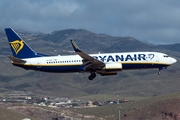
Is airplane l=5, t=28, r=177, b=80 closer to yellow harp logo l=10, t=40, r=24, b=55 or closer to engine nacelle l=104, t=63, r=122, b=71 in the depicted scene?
engine nacelle l=104, t=63, r=122, b=71

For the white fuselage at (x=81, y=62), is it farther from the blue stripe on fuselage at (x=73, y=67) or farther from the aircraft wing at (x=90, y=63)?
the aircraft wing at (x=90, y=63)

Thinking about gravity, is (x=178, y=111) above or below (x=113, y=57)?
below

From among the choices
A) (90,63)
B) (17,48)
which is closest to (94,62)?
(90,63)

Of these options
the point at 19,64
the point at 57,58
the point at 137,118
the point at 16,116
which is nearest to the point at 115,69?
the point at 57,58

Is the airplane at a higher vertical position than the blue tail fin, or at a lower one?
lower

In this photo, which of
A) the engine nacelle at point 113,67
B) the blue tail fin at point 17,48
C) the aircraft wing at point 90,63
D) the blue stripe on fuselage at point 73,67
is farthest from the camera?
the blue tail fin at point 17,48

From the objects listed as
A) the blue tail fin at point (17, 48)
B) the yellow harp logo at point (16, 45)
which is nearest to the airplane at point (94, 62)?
the blue tail fin at point (17, 48)

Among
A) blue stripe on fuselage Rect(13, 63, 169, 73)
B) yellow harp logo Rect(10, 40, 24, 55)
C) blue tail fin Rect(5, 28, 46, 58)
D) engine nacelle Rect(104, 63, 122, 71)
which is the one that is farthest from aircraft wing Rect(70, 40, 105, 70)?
yellow harp logo Rect(10, 40, 24, 55)

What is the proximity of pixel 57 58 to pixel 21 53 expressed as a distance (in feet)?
26.5

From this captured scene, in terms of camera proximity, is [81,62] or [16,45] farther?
[16,45]

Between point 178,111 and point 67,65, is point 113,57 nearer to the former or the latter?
point 67,65

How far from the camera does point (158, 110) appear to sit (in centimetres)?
19588

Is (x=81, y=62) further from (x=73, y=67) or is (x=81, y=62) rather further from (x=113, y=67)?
(x=113, y=67)

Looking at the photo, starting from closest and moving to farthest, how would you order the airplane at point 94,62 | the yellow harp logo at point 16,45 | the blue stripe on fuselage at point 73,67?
Answer: the airplane at point 94,62
the blue stripe on fuselage at point 73,67
the yellow harp logo at point 16,45
